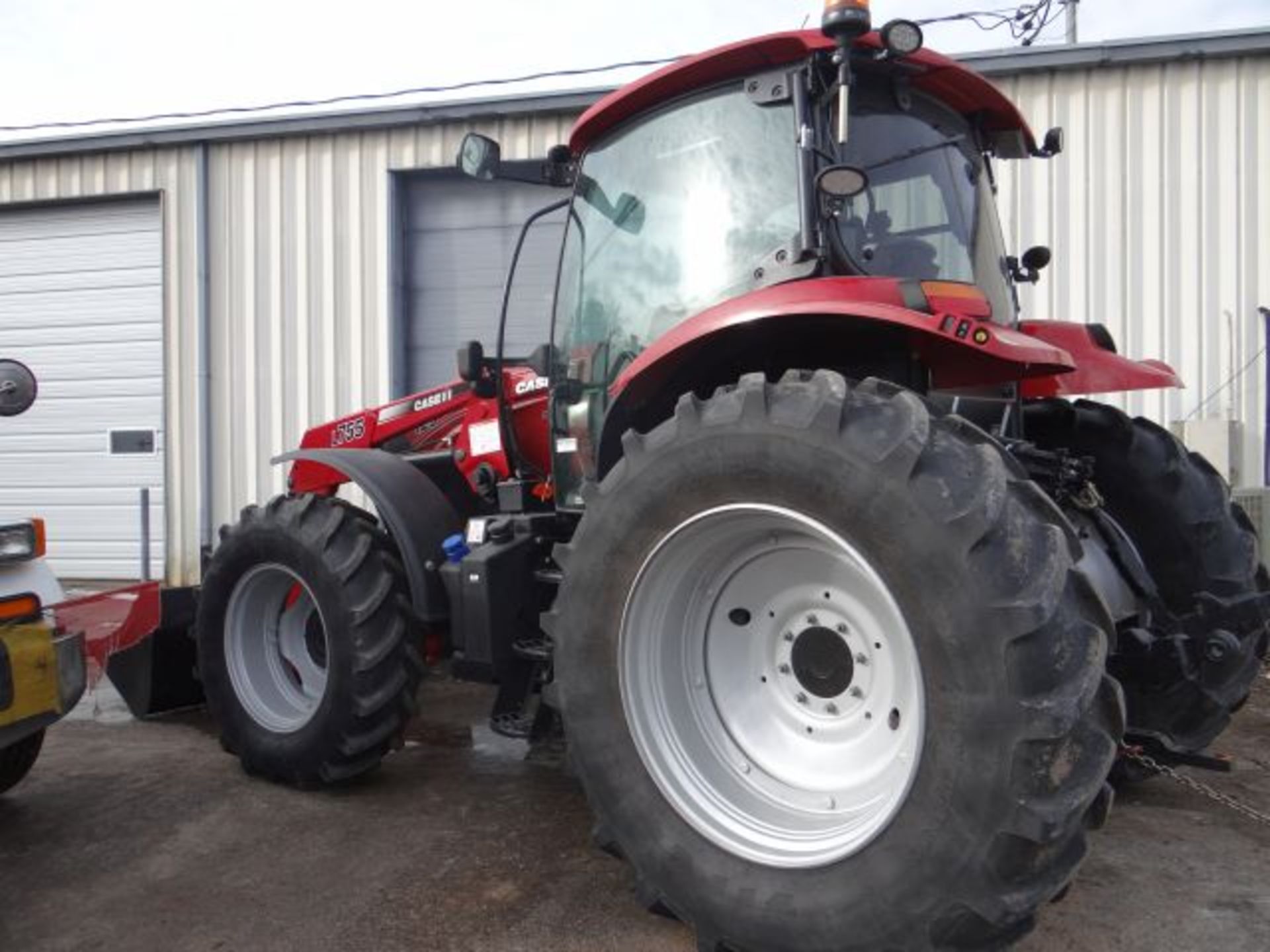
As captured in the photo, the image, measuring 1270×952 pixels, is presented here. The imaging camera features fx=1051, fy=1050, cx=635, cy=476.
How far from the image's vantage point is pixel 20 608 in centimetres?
349

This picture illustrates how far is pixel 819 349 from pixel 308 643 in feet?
9.16

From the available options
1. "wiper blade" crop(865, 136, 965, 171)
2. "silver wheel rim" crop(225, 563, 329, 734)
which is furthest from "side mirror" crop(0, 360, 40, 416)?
"wiper blade" crop(865, 136, 965, 171)

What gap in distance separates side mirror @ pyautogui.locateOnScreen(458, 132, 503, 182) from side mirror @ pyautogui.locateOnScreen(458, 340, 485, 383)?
743 millimetres

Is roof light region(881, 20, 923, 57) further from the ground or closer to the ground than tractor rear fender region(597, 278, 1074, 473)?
further from the ground

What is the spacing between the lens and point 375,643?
4102 millimetres

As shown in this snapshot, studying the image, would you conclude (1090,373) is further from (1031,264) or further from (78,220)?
(78,220)

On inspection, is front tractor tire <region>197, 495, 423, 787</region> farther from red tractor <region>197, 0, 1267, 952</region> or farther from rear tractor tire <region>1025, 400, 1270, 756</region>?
rear tractor tire <region>1025, 400, 1270, 756</region>

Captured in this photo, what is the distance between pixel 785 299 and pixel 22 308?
10.7m

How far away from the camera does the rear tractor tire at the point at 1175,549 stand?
12.0 ft

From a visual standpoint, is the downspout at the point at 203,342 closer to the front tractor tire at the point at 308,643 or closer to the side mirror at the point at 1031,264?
the front tractor tire at the point at 308,643

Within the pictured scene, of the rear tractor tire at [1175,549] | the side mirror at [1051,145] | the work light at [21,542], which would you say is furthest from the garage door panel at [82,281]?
the rear tractor tire at [1175,549]

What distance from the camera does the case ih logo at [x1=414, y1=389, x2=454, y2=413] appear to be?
5176 millimetres

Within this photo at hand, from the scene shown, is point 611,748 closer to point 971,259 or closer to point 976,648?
point 976,648

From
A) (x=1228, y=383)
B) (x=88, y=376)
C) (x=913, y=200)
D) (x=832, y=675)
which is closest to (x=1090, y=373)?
(x=913, y=200)
